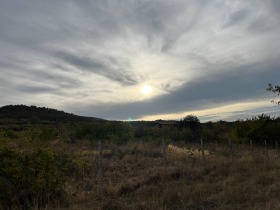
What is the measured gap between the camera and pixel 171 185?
45.6 ft

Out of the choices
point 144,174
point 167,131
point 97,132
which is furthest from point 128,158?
point 167,131

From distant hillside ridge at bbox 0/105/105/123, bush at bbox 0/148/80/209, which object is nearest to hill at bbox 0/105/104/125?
distant hillside ridge at bbox 0/105/105/123

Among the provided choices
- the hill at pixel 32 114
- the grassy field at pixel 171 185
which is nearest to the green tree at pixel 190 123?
the hill at pixel 32 114

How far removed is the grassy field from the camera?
35.1ft

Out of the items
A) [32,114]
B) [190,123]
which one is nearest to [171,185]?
[190,123]

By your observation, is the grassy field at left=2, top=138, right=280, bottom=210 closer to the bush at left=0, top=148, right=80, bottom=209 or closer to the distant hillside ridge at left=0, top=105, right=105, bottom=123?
the bush at left=0, top=148, right=80, bottom=209

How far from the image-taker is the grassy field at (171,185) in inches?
421

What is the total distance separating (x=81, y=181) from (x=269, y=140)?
96.1 ft

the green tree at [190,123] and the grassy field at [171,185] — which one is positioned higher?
the green tree at [190,123]

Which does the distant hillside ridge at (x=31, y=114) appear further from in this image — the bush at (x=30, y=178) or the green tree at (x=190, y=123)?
the bush at (x=30, y=178)

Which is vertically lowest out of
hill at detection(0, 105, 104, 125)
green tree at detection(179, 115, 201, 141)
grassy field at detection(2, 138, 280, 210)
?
grassy field at detection(2, 138, 280, 210)

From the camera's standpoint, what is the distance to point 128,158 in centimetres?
2091

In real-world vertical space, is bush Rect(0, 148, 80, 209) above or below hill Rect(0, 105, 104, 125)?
below

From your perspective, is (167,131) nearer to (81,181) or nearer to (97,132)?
(97,132)
